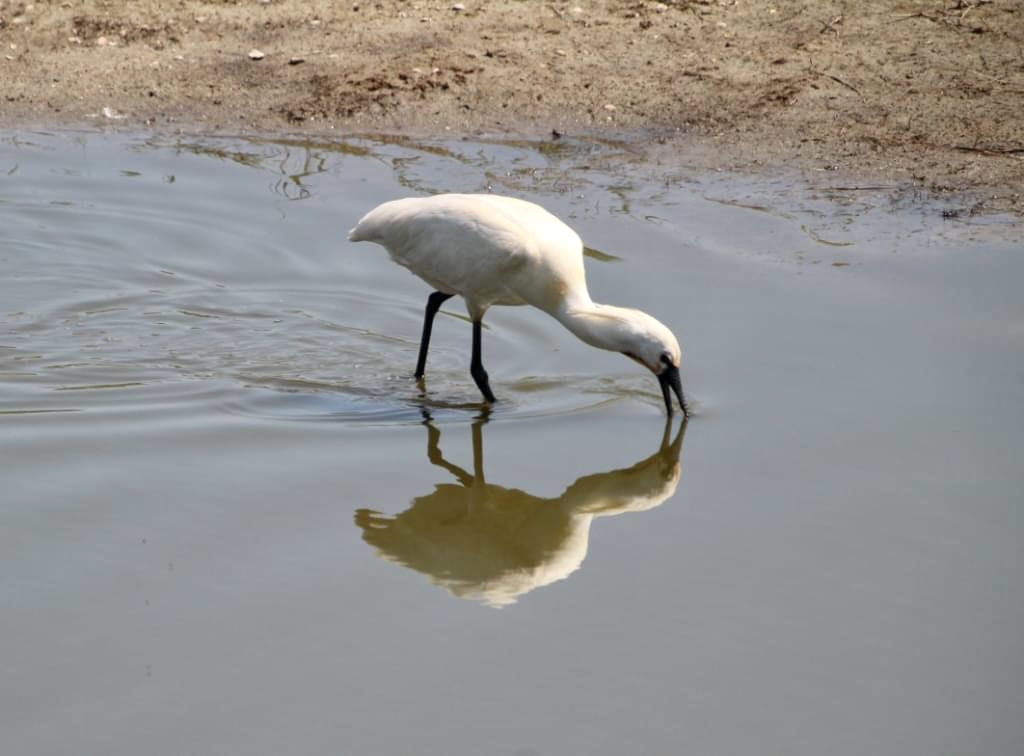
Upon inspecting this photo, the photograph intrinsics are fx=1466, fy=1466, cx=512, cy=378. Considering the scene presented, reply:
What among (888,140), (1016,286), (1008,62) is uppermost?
(1008,62)

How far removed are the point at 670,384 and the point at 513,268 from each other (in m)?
0.84

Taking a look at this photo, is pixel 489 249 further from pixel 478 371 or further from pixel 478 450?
pixel 478 450

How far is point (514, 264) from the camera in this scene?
6.21 meters

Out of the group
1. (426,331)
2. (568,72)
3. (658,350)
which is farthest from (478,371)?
(568,72)

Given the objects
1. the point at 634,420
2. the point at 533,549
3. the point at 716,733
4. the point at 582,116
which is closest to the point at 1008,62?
the point at 582,116

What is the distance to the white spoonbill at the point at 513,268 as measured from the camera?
5.99m

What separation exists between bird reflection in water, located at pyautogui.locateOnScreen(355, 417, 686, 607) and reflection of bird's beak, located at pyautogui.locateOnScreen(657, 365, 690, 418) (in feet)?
0.87

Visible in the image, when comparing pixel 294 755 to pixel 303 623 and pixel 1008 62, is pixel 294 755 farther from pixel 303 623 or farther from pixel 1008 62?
A: pixel 1008 62

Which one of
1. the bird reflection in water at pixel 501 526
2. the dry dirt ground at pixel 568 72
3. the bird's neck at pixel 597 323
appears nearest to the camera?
the bird reflection in water at pixel 501 526

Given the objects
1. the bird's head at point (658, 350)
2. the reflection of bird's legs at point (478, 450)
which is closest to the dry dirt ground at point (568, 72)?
the bird's head at point (658, 350)

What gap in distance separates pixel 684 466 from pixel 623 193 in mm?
3471

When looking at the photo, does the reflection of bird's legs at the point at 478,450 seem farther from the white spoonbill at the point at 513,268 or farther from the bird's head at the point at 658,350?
the bird's head at the point at 658,350

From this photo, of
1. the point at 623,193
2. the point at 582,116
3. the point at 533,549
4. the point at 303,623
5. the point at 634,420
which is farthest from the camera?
the point at 582,116

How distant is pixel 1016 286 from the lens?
7227mm
